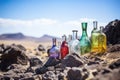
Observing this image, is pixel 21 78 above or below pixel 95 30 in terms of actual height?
below

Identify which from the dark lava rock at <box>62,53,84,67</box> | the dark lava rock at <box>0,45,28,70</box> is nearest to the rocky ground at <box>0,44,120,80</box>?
the dark lava rock at <box>62,53,84,67</box>

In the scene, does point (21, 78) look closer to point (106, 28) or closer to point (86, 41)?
point (86, 41)

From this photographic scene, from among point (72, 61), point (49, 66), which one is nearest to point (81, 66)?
point (72, 61)

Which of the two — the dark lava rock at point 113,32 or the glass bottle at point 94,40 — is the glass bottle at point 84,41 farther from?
the dark lava rock at point 113,32

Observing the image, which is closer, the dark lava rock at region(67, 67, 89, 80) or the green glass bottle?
the dark lava rock at region(67, 67, 89, 80)

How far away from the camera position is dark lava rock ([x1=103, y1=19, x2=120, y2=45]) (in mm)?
8594

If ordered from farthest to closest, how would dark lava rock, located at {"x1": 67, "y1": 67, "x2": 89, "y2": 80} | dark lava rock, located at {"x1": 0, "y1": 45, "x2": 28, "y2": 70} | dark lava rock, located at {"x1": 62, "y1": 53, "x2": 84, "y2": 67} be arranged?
dark lava rock, located at {"x1": 0, "y1": 45, "x2": 28, "y2": 70}
dark lava rock, located at {"x1": 62, "y1": 53, "x2": 84, "y2": 67}
dark lava rock, located at {"x1": 67, "y1": 67, "x2": 89, "y2": 80}

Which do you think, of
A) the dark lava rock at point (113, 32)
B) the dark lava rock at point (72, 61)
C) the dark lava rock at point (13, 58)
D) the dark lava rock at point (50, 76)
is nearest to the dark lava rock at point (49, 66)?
the dark lava rock at point (72, 61)

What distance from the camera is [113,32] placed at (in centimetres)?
877

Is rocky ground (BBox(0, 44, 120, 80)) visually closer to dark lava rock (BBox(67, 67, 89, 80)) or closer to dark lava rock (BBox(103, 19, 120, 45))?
dark lava rock (BBox(67, 67, 89, 80))

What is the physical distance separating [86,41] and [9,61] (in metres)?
4.25

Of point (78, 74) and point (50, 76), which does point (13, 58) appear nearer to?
point (50, 76)

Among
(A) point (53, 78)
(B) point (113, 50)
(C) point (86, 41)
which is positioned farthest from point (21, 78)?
(B) point (113, 50)

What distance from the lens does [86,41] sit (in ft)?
24.6
